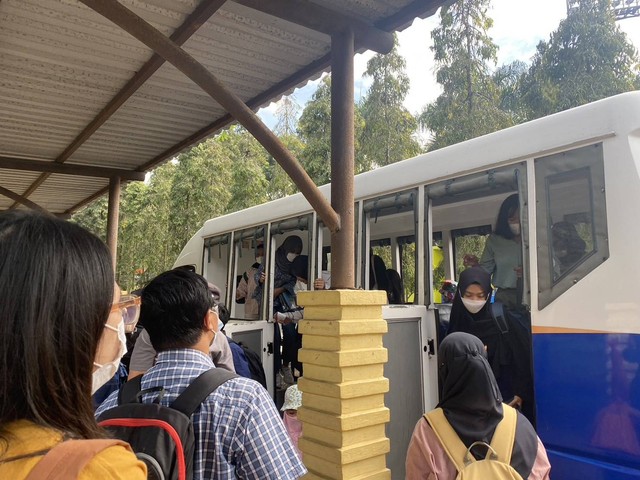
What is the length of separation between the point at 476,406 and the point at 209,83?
2480 millimetres

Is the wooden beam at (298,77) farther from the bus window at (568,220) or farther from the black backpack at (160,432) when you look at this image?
the black backpack at (160,432)

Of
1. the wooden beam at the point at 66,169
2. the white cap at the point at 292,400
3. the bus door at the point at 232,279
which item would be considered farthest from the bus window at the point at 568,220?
the wooden beam at the point at 66,169

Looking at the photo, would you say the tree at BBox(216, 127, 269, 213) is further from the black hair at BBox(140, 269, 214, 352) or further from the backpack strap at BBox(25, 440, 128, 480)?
the backpack strap at BBox(25, 440, 128, 480)

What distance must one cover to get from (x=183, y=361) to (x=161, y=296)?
279mm

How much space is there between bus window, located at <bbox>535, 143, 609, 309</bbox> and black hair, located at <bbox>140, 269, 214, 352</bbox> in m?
2.35

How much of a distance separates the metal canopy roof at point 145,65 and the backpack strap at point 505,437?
102 inches

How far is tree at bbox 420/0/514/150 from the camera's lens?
53.0ft

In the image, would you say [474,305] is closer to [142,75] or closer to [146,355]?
[146,355]

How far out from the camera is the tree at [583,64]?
600 inches

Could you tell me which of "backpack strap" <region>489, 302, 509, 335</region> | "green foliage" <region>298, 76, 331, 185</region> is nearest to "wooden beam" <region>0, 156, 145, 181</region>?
"backpack strap" <region>489, 302, 509, 335</region>

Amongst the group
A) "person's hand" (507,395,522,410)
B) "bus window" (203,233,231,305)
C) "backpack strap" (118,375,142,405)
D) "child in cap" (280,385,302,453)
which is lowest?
"child in cap" (280,385,302,453)

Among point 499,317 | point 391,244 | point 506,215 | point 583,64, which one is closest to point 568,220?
point 506,215

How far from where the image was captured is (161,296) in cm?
190

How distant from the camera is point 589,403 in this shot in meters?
2.98
